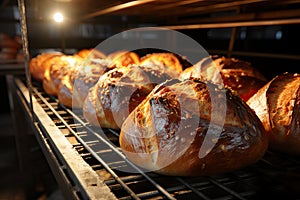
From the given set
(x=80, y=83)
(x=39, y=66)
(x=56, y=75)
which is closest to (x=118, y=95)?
(x=80, y=83)

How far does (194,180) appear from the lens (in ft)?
3.68

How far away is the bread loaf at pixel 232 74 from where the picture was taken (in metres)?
1.75

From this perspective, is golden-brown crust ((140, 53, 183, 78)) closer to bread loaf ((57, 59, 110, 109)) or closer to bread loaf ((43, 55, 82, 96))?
bread loaf ((57, 59, 110, 109))

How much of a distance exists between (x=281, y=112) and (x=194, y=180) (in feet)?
1.84

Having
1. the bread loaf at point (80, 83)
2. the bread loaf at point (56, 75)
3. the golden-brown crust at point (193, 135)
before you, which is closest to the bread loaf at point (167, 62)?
the bread loaf at point (80, 83)

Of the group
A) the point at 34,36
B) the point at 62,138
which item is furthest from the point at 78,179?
the point at 34,36

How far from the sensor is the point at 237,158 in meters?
1.13

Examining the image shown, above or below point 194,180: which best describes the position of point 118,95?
above

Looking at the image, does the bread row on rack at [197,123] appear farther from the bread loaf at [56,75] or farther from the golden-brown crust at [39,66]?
the golden-brown crust at [39,66]

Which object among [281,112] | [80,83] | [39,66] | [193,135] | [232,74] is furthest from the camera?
[39,66]

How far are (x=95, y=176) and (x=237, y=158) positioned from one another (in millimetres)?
556

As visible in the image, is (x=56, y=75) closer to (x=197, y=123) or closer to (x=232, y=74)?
(x=232, y=74)

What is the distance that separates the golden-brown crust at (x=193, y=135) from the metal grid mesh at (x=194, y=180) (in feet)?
0.13

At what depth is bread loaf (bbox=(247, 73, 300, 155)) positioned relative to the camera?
4.24 ft
